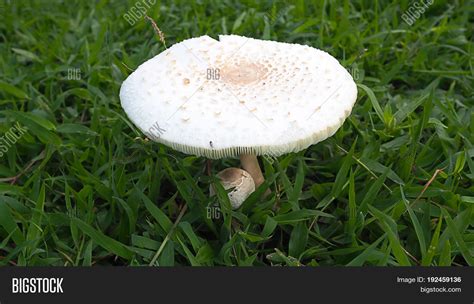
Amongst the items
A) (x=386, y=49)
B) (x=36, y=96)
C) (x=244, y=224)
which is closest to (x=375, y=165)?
(x=244, y=224)

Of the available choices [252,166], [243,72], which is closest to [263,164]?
[252,166]

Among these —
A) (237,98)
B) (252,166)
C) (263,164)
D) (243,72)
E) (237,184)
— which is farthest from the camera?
(263,164)

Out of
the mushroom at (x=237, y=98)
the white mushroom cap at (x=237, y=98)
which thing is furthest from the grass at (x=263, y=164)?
the white mushroom cap at (x=237, y=98)

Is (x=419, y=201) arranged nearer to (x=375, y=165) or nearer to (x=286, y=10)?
(x=375, y=165)

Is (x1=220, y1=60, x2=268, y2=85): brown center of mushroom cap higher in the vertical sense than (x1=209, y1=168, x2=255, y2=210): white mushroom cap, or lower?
higher

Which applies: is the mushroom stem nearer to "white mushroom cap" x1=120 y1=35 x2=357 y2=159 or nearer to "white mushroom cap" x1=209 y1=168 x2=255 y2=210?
"white mushroom cap" x1=209 y1=168 x2=255 y2=210

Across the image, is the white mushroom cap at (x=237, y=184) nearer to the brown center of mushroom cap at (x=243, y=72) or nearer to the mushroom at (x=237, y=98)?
the mushroom at (x=237, y=98)

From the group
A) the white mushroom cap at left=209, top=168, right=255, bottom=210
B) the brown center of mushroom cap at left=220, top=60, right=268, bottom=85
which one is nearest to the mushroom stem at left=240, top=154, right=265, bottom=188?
the white mushroom cap at left=209, top=168, right=255, bottom=210

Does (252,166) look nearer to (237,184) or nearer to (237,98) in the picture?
(237,184)
